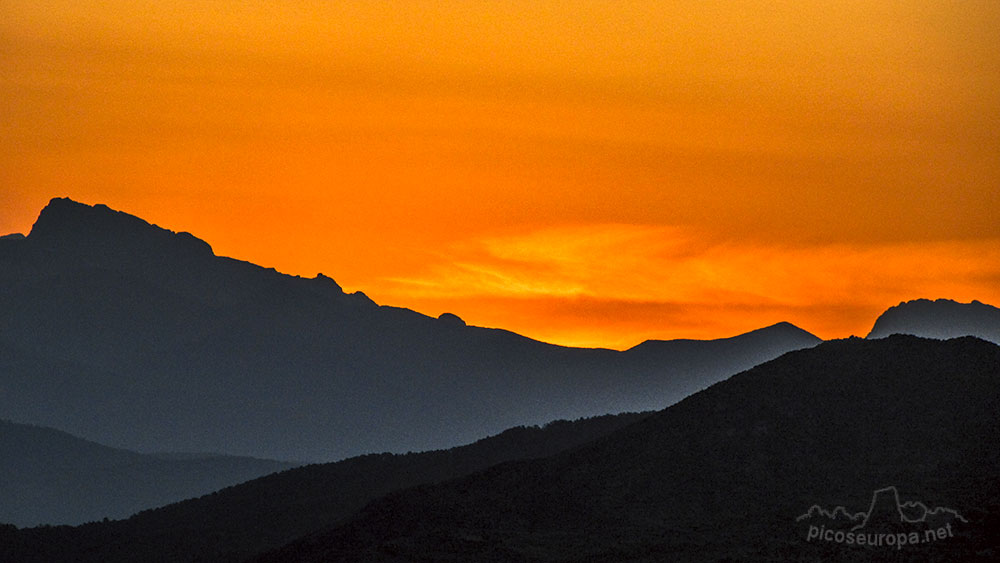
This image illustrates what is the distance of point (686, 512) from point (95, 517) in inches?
5055

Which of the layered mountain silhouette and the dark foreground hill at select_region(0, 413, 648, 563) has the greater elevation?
the layered mountain silhouette

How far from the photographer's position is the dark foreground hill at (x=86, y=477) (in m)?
164

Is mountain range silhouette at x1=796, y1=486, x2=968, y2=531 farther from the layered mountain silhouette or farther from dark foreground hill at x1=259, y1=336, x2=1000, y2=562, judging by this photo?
the layered mountain silhouette

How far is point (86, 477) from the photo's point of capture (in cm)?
17250

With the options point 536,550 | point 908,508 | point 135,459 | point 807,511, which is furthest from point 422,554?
point 135,459

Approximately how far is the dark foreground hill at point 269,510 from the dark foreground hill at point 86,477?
98498 mm

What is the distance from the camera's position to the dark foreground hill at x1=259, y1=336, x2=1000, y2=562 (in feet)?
140

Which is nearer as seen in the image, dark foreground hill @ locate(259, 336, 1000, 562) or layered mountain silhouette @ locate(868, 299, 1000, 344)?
dark foreground hill @ locate(259, 336, 1000, 562)

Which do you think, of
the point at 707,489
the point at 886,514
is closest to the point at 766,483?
the point at 707,489

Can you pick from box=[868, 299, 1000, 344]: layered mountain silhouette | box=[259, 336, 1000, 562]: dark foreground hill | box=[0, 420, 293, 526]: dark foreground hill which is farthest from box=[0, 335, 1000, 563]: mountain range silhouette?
box=[868, 299, 1000, 344]: layered mountain silhouette

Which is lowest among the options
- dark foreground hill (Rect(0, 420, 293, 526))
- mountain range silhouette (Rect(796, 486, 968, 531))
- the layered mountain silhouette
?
mountain range silhouette (Rect(796, 486, 968, 531))

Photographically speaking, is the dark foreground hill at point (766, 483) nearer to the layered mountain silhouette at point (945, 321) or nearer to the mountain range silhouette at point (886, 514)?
the mountain range silhouette at point (886, 514)

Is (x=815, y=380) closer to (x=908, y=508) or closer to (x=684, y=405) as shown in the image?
(x=684, y=405)

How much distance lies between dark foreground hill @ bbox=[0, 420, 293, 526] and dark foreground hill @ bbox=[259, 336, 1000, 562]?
121 m
